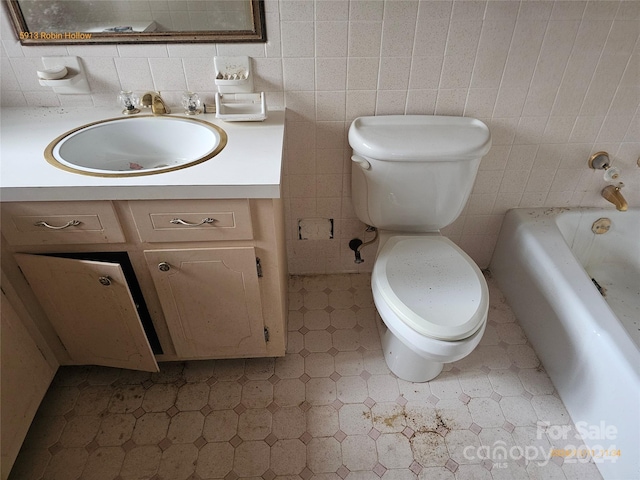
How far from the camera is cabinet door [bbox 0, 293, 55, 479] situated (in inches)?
44.0

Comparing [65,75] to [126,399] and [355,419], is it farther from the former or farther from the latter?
[355,419]

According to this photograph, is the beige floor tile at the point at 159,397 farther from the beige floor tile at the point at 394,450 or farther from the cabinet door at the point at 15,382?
the beige floor tile at the point at 394,450

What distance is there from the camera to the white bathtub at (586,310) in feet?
3.79

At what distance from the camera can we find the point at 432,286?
1.27 meters

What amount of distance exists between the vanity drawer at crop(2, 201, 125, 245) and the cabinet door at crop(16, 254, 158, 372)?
→ 6cm

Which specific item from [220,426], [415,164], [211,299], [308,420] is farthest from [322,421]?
[415,164]

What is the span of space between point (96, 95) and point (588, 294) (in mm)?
1733

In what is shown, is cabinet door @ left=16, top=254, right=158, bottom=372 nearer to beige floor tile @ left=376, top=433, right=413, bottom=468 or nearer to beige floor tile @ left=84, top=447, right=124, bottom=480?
beige floor tile @ left=84, top=447, right=124, bottom=480

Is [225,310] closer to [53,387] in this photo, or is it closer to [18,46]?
[53,387]

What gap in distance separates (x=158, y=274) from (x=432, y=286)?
2.67 ft

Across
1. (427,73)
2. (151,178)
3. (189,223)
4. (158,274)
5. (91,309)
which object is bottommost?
(91,309)

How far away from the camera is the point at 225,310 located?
Result: 128cm

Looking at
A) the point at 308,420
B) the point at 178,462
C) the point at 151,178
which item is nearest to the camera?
the point at 151,178

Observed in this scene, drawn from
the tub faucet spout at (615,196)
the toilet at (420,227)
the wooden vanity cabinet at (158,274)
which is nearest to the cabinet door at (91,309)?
the wooden vanity cabinet at (158,274)
